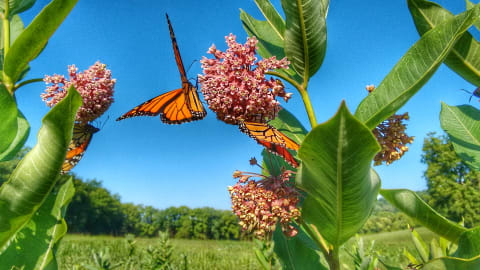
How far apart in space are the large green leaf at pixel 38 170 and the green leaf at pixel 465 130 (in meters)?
1.33

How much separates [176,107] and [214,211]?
29.7 m

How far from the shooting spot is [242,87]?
0.96 meters

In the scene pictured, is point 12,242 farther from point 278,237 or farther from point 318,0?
point 318,0

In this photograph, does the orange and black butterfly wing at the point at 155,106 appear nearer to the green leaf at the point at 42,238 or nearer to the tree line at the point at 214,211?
the green leaf at the point at 42,238

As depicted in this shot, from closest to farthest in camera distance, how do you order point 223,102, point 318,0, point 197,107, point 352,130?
point 352,130 < point 318,0 < point 223,102 < point 197,107

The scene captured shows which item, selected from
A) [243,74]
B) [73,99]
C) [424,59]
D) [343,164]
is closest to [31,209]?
[73,99]

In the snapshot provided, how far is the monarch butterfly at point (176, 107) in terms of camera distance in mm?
1795

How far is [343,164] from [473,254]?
1.49ft

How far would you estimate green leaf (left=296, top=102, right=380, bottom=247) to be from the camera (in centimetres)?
51

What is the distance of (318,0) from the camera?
2.85 feet

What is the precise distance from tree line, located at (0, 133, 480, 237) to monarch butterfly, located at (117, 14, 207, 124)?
1634 cm

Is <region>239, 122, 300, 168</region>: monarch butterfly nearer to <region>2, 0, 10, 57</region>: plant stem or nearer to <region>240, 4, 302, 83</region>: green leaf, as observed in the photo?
<region>240, 4, 302, 83</region>: green leaf

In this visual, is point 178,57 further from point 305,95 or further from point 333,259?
point 333,259

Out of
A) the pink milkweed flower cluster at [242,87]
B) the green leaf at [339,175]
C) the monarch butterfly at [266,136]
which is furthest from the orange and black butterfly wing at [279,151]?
the green leaf at [339,175]
